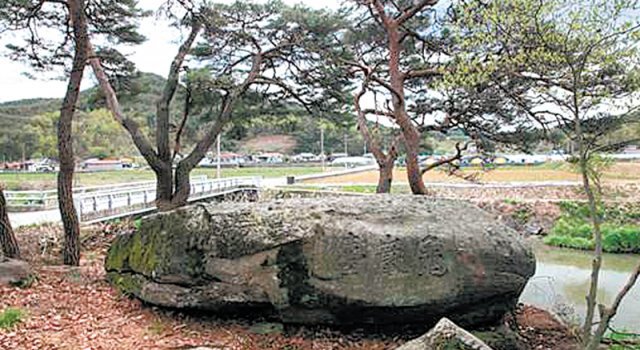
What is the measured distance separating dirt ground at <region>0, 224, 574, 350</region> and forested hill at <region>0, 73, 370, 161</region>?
4.49m

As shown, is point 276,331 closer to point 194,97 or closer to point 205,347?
point 205,347

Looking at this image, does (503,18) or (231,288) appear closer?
(503,18)

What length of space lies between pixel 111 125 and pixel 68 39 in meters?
21.0

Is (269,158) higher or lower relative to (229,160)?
higher

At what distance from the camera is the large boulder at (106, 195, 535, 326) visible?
435 centimetres

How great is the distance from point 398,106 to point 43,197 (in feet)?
33.3

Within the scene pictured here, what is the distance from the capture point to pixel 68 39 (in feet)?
25.7

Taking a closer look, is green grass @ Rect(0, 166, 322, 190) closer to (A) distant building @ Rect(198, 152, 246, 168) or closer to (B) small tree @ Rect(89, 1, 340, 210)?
(B) small tree @ Rect(89, 1, 340, 210)

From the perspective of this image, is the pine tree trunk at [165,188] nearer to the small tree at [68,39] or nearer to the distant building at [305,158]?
the small tree at [68,39]

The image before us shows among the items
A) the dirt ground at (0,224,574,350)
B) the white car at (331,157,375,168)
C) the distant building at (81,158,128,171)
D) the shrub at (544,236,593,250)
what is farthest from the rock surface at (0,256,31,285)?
the white car at (331,157,375,168)

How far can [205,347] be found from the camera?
3.93 m

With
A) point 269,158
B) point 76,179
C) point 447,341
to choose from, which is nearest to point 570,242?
point 447,341

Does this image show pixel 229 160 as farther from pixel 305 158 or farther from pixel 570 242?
pixel 570 242

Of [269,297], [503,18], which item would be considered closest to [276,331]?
[269,297]
